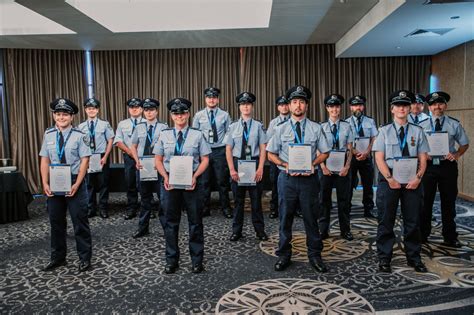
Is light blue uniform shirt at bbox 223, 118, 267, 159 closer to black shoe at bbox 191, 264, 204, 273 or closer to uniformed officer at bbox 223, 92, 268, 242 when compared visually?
uniformed officer at bbox 223, 92, 268, 242

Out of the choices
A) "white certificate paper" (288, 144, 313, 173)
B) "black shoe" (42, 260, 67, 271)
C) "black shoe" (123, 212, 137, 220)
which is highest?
"white certificate paper" (288, 144, 313, 173)

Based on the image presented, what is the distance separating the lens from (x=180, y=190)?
12.6 feet

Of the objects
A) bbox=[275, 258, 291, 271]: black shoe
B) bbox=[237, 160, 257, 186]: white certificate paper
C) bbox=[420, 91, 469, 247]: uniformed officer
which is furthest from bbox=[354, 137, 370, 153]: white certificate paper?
bbox=[275, 258, 291, 271]: black shoe

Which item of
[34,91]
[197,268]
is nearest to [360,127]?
[197,268]

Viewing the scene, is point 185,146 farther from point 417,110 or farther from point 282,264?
point 417,110

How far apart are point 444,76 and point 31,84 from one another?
8.45 metres

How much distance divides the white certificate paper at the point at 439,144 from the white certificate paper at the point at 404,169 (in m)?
0.97

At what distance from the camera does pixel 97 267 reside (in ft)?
13.4

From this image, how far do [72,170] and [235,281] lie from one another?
1.89 meters

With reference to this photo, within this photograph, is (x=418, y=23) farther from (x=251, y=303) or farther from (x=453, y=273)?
(x=251, y=303)

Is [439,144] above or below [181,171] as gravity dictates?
above

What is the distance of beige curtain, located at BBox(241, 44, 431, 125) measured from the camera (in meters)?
8.66

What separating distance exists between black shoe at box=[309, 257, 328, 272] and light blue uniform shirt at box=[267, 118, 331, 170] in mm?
925

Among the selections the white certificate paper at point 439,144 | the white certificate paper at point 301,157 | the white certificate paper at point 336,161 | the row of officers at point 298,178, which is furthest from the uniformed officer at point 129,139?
the white certificate paper at point 439,144
